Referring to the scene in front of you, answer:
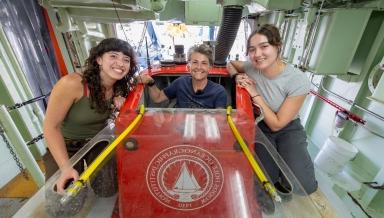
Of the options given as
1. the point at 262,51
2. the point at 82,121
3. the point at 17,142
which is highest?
the point at 262,51

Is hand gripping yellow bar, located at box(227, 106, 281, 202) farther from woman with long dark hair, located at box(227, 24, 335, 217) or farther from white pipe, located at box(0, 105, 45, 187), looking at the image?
white pipe, located at box(0, 105, 45, 187)

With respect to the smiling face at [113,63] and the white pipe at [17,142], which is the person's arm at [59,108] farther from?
the white pipe at [17,142]

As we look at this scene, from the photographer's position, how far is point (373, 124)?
1.84 metres

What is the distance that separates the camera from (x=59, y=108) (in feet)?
3.85

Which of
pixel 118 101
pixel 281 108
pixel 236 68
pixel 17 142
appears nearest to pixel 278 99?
pixel 281 108

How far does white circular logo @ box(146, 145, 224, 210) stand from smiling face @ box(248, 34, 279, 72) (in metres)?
0.72

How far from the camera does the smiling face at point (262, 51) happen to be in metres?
1.33

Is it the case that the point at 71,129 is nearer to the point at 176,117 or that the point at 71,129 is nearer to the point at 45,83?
the point at 176,117

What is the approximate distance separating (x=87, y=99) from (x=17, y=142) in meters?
0.71

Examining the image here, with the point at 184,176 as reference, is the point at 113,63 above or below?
above

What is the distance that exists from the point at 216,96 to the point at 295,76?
1.73ft

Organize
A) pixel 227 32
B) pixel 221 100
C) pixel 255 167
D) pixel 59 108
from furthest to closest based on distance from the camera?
pixel 227 32 → pixel 221 100 → pixel 59 108 → pixel 255 167

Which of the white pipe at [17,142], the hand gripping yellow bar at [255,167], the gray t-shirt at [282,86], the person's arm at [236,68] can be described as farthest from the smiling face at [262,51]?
the white pipe at [17,142]

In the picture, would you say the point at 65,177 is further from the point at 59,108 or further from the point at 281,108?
the point at 281,108
